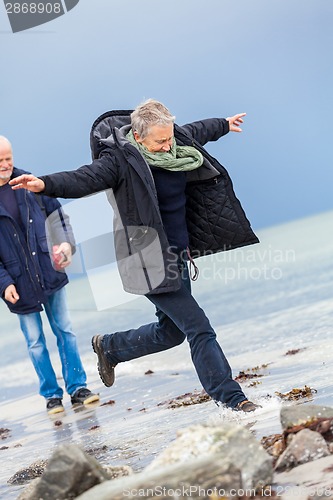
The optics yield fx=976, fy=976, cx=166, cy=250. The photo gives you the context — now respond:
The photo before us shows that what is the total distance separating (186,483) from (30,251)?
5.21 m

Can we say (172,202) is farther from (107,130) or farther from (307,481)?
(307,481)

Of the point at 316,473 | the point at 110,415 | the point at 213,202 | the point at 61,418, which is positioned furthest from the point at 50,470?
the point at 61,418

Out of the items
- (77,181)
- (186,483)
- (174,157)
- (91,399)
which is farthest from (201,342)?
(91,399)

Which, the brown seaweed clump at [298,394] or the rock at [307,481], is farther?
the brown seaweed clump at [298,394]

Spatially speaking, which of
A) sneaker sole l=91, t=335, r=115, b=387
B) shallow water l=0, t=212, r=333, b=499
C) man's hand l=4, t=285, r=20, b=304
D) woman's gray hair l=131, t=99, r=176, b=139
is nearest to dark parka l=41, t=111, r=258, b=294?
woman's gray hair l=131, t=99, r=176, b=139

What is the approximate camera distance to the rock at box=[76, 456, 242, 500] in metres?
3.75

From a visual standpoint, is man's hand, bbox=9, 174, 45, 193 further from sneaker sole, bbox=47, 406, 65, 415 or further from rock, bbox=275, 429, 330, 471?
sneaker sole, bbox=47, 406, 65, 415

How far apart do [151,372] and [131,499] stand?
20.0 feet

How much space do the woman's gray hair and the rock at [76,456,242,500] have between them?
272cm

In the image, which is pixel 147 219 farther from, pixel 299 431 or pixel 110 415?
pixel 110 415

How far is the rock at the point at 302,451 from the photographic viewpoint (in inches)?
179

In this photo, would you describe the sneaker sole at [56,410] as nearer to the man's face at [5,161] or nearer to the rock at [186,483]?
the man's face at [5,161]

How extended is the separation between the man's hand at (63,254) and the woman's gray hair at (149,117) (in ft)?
8.27

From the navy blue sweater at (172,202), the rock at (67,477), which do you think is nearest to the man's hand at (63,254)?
the navy blue sweater at (172,202)
